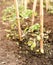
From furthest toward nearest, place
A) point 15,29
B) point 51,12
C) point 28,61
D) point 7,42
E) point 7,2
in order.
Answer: point 7,2 → point 51,12 → point 15,29 → point 7,42 → point 28,61

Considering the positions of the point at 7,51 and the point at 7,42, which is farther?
the point at 7,42

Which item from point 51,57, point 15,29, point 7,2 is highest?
point 7,2

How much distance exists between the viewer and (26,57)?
3230mm

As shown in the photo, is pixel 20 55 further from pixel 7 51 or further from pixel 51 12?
Answer: pixel 51 12

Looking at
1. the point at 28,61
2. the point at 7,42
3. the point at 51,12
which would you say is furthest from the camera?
the point at 51,12

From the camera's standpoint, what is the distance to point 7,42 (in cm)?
362

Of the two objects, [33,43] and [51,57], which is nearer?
[51,57]

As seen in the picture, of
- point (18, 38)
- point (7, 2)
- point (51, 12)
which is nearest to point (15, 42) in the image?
point (18, 38)

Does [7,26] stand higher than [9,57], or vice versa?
[7,26]

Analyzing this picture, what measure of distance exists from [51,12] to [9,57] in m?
2.21

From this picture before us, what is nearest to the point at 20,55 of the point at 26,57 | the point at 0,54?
the point at 26,57

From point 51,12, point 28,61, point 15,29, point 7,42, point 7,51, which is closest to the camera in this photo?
point 28,61

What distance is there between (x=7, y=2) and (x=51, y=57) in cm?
324

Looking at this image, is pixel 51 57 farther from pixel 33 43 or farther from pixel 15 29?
pixel 15 29
